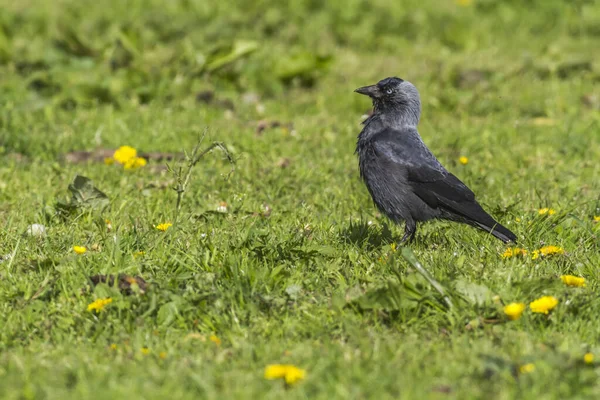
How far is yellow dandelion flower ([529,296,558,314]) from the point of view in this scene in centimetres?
403

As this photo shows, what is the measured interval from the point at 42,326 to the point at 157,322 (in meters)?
0.54

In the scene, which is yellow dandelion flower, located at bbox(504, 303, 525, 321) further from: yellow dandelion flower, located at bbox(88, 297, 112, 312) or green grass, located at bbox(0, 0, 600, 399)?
yellow dandelion flower, located at bbox(88, 297, 112, 312)

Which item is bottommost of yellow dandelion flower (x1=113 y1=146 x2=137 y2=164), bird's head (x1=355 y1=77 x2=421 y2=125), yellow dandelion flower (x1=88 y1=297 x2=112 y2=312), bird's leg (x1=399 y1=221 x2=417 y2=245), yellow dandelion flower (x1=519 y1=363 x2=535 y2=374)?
bird's leg (x1=399 y1=221 x2=417 y2=245)

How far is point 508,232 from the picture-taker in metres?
5.16

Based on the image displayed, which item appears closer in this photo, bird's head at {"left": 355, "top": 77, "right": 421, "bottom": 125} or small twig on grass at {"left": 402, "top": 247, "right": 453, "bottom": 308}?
small twig on grass at {"left": 402, "top": 247, "right": 453, "bottom": 308}

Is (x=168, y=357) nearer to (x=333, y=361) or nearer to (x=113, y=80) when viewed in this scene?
(x=333, y=361)

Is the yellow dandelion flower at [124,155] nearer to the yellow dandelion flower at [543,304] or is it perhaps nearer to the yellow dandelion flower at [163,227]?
the yellow dandelion flower at [163,227]

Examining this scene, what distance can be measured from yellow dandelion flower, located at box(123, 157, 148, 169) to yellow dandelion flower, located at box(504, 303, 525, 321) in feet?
11.4

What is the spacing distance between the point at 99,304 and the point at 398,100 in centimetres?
291

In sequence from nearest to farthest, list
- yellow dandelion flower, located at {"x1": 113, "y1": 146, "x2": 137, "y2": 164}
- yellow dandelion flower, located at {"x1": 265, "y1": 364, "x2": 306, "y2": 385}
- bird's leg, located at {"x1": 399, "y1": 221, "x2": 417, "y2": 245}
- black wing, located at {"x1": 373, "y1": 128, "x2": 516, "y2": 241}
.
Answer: yellow dandelion flower, located at {"x1": 265, "y1": 364, "x2": 306, "y2": 385} → black wing, located at {"x1": 373, "y1": 128, "x2": 516, "y2": 241} → bird's leg, located at {"x1": 399, "y1": 221, "x2": 417, "y2": 245} → yellow dandelion flower, located at {"x1": 113, "y1": 146, "x2": 137, "y2": 164}

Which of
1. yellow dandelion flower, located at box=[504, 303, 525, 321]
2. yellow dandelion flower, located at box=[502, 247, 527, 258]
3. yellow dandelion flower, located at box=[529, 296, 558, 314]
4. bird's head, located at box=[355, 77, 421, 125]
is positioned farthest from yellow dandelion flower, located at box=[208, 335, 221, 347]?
bird's head, located at box=[355, 77, 421, 125]

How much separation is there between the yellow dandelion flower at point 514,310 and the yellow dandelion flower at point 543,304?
0.05 m

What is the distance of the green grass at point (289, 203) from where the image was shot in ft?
12.2

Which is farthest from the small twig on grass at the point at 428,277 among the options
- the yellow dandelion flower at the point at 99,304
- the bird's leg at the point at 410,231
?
the yellow dandelion flower at the point at 99,304
